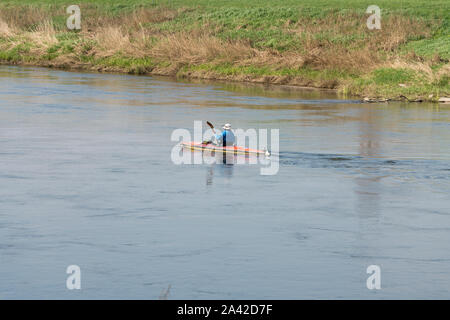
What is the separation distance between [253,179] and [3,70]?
124 ft

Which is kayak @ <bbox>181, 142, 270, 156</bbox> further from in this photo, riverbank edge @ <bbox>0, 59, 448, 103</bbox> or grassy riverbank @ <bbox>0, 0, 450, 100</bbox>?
grassy riverbank @ <bbox>0, 0, 450, 100</bbox>

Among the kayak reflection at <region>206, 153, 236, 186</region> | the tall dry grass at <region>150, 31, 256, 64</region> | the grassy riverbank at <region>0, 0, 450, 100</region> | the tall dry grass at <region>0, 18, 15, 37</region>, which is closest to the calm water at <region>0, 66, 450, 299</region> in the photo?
the kayak reflection at <region>206, 153, 236, 186</region>

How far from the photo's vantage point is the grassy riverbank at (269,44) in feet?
174

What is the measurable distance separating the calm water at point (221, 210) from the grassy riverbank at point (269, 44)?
12.9 meters

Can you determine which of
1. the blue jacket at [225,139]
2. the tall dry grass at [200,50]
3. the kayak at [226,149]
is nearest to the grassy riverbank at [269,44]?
the tall dry grass at [200,50]

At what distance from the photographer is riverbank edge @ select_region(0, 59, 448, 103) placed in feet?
164

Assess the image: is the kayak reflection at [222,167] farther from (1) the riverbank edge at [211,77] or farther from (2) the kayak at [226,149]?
(1) the riverbank edge at [211,77]

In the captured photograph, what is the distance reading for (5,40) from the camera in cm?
7025

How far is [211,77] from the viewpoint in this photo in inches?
2340

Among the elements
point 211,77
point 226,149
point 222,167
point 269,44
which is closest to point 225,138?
point 226,149

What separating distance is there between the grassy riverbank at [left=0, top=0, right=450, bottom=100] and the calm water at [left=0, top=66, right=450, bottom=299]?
42.4ft

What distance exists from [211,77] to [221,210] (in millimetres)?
36966

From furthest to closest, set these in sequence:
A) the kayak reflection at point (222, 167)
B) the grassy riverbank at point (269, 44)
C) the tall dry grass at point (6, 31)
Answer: the tall dry grass at point (6, 31) < the grassy riverbank at point (269, 44) < the kayak reflection at point (222, 167)
